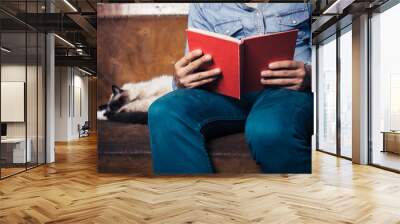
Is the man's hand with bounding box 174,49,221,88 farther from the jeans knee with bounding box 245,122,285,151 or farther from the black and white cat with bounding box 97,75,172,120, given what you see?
the jeans knee with bounding box 245,122,285,151

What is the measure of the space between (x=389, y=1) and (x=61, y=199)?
20.5 feet

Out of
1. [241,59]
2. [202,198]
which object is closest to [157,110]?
[241,59]

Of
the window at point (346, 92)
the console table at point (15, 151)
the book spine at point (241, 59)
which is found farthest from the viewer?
the window at point (346, 92)

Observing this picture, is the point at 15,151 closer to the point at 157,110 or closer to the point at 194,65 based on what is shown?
the point at 157,110

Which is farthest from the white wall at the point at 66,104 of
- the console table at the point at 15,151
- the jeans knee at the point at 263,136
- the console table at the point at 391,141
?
the console table at the point at 391,141

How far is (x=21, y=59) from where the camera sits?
7.06 metres

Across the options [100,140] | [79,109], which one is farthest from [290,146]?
[79,109]

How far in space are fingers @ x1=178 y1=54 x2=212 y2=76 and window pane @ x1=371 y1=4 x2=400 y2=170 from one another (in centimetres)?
357

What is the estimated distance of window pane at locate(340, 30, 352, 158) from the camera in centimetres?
877

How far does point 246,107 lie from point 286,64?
0.86m

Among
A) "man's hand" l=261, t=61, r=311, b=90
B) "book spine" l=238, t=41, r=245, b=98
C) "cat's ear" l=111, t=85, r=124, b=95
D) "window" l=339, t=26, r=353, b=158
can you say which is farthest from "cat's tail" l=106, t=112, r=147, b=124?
"window" l=339, t=26, r=353, b=158

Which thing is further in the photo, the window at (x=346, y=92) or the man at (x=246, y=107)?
the window at (x=346, y=92)

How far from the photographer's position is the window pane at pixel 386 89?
7039mm

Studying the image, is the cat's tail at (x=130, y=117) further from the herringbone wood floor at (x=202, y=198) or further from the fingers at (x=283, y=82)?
the fingers at (x=283, y=82)
